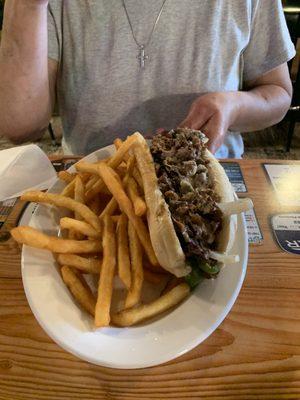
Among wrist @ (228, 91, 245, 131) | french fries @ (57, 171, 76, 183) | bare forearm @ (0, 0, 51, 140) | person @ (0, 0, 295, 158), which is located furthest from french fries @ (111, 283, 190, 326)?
bare forearm @ (0, 0, 51, 140)

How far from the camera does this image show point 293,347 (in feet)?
3.17

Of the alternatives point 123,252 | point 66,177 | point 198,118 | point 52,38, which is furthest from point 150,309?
point 52,38

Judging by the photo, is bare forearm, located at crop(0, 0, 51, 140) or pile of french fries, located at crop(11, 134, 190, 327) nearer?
pile of french fries, located at crop(11, 134, 190, 327)

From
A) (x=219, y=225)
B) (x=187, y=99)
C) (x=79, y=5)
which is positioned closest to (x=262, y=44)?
(x=187, y=99)

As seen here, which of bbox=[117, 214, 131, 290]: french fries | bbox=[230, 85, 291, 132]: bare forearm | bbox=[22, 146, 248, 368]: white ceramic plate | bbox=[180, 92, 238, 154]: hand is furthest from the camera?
bbox=[230, 85, 291, 132]: bare forearm

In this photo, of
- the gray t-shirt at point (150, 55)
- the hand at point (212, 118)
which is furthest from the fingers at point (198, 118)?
the gray t-shirt at point (150, 55)

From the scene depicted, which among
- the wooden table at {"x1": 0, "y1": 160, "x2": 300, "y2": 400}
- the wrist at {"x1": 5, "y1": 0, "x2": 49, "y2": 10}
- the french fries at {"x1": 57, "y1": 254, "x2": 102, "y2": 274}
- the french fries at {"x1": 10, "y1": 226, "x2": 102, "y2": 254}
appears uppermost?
the wrist at {"x1": 5, "y1": 0, "x2": 49, "y2": 10}

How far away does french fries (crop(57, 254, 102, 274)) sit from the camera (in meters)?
Result: 0.99

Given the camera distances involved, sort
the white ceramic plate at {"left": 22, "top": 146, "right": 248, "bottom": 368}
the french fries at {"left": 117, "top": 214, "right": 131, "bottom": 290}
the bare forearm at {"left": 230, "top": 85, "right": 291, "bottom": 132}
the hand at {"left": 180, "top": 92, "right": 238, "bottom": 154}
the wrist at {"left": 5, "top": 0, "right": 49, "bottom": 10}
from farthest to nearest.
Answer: the bare forearm at {"left": 230, "top": 85, "right": 291, "bottom": 132}, the hand at {"left": 180, "top": 92, "right": 238, "bottom": 154}, the wrist at {"left": 5, "top": 0, "right": 49, "bottom": 10}, the french fries at {"left": 117, "top": 214, "right": 131, "bottom": 290}, the white ceramic plate at {"left": 22, "top": 146, "right": 248, "bottom": 368}

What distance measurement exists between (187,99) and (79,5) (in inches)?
25.3

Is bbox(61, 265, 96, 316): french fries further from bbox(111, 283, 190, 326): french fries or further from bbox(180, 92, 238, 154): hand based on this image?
bbox(180, 92, 238, 154): hand

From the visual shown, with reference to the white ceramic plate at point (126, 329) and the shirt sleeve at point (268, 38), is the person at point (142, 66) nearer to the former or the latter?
the shirt sleeve at point (268, 38)

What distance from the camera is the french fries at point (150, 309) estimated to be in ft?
2.92

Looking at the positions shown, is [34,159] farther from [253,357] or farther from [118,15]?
[253,357]
